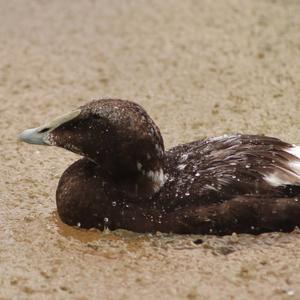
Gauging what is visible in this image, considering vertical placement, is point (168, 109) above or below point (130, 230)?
above

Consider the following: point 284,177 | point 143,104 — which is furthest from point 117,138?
point 143,104

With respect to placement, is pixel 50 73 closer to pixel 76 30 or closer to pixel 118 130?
pixel 76 30

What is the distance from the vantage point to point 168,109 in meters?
7.56

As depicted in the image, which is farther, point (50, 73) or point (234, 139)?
point (50, 73)

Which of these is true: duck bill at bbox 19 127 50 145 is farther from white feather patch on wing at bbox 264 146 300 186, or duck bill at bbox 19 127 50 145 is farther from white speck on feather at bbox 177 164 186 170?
white feather patch on wing at bbox 264 146 300 186

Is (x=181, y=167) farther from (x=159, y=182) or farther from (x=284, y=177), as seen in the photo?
(x=284, y=177)

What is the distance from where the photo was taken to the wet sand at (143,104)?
15.7ft

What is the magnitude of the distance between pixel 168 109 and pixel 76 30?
2.41 m

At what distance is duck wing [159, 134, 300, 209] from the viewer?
5117 mm

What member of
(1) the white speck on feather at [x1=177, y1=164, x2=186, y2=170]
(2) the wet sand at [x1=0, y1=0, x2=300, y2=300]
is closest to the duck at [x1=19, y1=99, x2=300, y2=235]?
(1) the white speck on feather at [x1=177, y1=164, x2=186, y2=170]

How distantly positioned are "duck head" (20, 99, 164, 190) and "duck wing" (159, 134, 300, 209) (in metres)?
0.15

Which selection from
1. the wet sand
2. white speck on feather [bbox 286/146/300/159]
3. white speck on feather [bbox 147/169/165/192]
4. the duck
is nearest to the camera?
the wet sand

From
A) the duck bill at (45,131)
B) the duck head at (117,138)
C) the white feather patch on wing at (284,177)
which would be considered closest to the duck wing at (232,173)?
the white feather patch on wing at (284,177)

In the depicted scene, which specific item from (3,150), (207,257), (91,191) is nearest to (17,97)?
(3,150)
